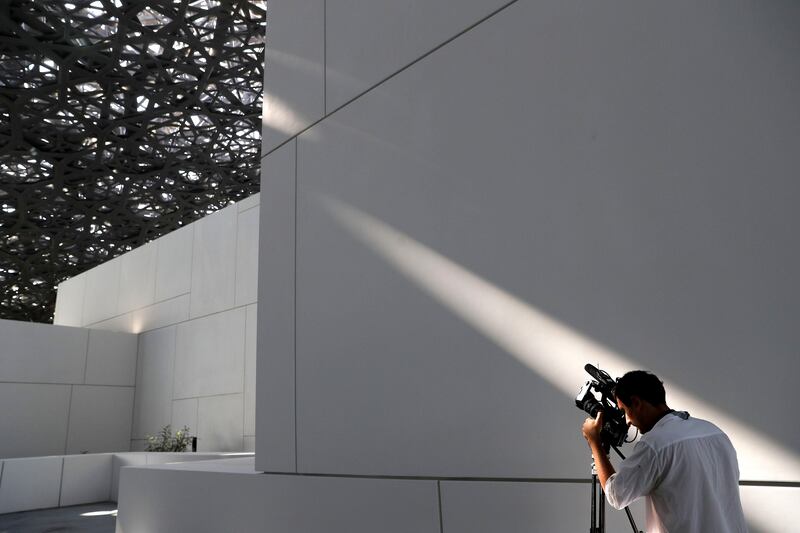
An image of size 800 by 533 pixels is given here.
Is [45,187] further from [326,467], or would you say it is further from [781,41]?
[781,41]

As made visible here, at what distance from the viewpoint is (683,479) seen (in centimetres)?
193

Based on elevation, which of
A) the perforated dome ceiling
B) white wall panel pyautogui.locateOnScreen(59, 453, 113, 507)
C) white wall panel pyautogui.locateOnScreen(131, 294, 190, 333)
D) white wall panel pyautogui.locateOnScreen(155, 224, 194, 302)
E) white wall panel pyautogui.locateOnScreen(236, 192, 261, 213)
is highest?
the perforated dome ceiling

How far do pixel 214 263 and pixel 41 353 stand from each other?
615cm

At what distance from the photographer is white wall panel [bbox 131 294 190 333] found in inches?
626

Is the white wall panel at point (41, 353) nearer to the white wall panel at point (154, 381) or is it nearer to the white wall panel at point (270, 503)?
the white wall panel at point (154, 381)

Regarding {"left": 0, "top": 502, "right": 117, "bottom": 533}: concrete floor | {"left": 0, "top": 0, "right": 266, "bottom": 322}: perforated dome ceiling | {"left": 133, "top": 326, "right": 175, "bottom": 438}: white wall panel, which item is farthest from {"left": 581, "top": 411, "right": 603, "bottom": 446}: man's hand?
{"left": 0, "top": 0, "right": 266, "bottom": 322}: perforated dome ceiling

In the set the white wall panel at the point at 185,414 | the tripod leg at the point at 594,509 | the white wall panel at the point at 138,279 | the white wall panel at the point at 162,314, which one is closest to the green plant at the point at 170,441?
the white wall panel at the point at 185,414

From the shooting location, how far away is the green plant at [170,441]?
46.8 feet

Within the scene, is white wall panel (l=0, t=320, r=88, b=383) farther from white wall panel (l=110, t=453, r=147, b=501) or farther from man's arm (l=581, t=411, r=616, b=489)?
man's arm (l=581, t=411, r=616, b=489)

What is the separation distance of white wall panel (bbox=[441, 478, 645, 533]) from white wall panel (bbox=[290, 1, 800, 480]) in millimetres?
89

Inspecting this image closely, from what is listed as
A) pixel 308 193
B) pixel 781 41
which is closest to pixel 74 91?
pixel 308 193

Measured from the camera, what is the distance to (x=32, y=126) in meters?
22.3

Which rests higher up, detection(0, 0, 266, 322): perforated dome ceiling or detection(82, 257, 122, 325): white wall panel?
detection(0, 0, 266, 322): perforated dome ceiling

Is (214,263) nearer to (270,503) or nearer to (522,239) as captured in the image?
(270,503)
